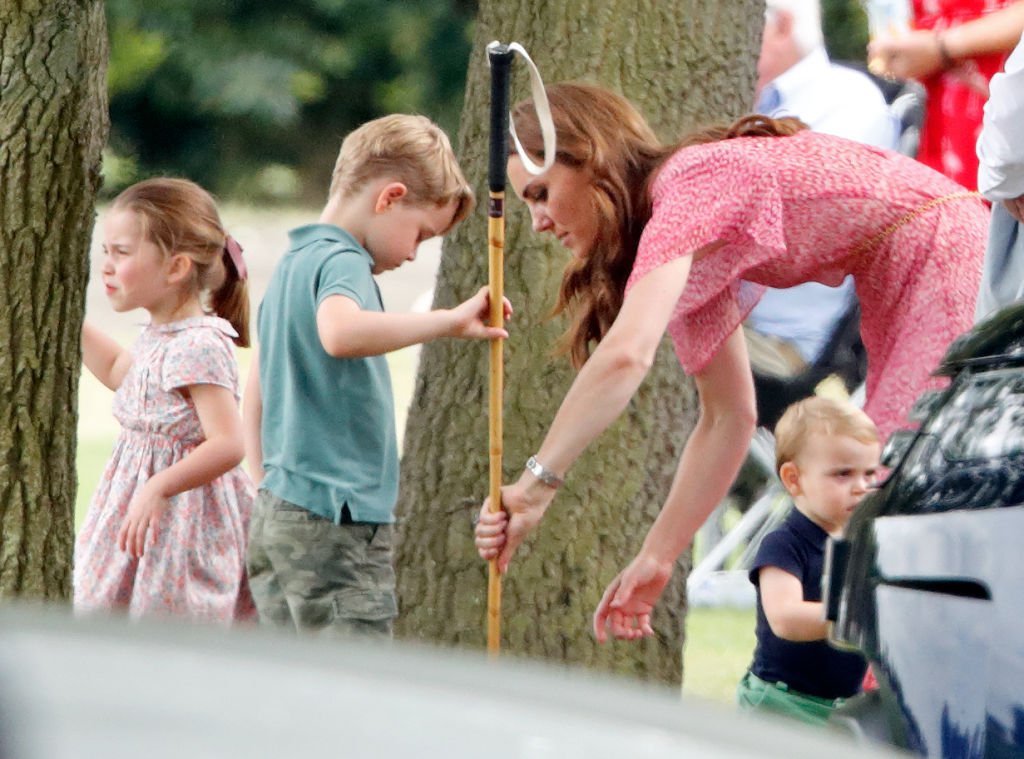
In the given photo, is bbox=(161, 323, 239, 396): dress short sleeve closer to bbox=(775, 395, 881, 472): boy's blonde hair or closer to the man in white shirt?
bbox=(775, 395, 881, 472): boy's blonde hair

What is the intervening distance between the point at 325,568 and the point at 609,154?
1.11 m

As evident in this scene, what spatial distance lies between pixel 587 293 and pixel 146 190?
4.50ft

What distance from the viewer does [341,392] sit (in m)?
4.56

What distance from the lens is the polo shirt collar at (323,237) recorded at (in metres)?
4.60

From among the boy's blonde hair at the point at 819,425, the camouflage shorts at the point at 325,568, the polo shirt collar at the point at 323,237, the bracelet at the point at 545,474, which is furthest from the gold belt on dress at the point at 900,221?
the camouflage shorts at the point at 325,568

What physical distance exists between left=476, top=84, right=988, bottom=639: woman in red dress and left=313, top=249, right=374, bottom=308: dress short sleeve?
0.40m

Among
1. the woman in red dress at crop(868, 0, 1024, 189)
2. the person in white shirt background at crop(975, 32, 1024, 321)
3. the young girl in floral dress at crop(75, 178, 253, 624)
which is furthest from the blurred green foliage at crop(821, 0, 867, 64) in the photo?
the person in white shirt background at crop(975, 32, 1024, 321)

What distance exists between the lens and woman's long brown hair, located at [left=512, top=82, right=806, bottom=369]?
429 cm

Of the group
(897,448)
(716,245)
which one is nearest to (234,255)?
(716,245)

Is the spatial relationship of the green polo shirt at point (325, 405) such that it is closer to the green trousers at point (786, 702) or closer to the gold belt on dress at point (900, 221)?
the green trousers at point (786, 702)

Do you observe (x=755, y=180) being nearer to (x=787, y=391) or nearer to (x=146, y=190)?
(x=146, y=190)

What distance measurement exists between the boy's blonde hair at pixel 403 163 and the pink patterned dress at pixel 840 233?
699 millimetres

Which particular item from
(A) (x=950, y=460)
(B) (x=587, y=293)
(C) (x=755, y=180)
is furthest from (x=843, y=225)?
(A) (x=950, y=460)

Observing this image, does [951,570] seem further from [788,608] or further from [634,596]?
[634,596]
